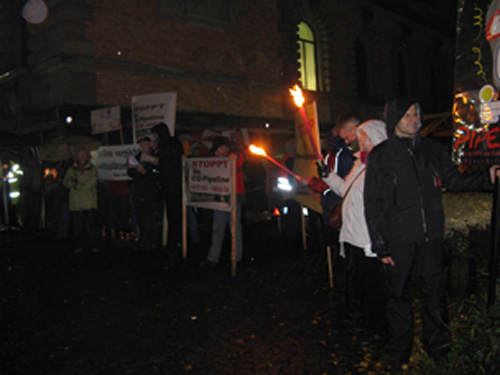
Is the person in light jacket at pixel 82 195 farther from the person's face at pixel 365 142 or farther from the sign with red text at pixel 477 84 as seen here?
the sign with red text at pixel 477 84

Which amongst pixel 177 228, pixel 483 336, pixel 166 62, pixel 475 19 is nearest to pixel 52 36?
pixel 166 62

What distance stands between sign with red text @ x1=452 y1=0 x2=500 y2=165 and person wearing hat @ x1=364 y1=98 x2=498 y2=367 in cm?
23

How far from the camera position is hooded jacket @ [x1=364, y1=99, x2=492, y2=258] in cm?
331

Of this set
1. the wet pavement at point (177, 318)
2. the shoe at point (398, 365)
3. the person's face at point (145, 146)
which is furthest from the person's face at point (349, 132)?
the person's face at point (145, 146)

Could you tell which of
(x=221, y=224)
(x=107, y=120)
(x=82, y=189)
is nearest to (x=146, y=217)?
(x=82, y=189)

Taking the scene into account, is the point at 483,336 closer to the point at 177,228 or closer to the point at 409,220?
the point at 409,220

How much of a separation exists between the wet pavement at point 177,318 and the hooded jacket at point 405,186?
1072 mm

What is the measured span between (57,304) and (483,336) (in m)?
4.50

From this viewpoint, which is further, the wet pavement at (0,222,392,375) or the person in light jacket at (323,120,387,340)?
the person in light jacket at (323,120,387,340)

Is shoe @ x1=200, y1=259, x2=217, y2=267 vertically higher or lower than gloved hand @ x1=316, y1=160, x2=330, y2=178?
lower

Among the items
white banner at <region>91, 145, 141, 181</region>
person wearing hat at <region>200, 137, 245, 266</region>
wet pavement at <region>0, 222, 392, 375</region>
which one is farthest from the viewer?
white banner at <region>91, 145, 141, 181</region>

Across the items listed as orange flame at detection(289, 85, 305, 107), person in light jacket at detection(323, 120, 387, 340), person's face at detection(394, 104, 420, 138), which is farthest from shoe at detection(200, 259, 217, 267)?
person's face at detection(394, 104, 420, 138)

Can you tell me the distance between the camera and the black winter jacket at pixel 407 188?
331cm

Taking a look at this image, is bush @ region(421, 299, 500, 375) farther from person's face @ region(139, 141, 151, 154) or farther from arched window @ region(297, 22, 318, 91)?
arched window @ region(297, 22, 318, 91)
